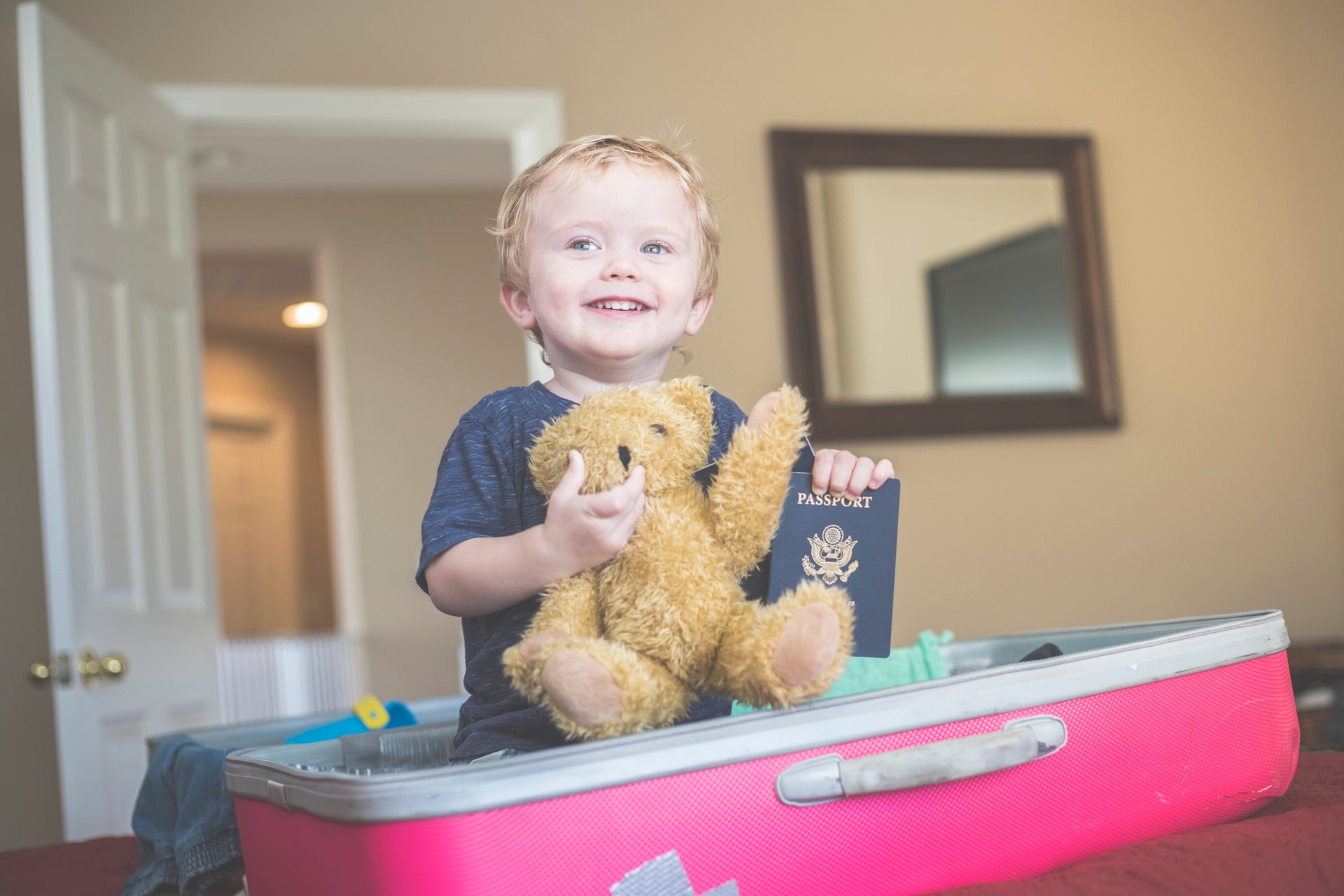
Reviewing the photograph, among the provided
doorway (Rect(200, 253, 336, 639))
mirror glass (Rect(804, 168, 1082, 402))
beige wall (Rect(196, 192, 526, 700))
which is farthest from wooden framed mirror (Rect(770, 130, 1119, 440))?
doorway (Rect(200, 253, 336, 639))

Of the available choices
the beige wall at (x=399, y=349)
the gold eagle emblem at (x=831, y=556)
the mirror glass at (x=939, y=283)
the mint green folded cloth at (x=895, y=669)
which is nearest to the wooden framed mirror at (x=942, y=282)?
the mirror glass at (x=939, y=283)

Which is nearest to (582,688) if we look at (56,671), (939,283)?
(56,671)

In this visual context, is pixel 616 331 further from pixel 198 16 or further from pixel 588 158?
pixel 198 16

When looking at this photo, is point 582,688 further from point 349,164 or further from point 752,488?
point 349,164

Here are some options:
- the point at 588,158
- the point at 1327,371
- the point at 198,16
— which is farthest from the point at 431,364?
the point at 588,158

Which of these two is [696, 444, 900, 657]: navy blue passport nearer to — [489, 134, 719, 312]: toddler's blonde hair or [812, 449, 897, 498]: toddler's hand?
[812, 449, 897, 498]: toddler's hand

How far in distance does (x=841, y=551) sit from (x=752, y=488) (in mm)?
90

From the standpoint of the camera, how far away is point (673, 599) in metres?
0.67

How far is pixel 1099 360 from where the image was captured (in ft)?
10.2

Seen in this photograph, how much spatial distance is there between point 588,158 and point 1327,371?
3218 millimetres

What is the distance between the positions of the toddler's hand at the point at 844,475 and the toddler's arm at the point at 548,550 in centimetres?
13

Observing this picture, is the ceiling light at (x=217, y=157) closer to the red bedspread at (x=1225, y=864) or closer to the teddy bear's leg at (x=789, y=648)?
the teddy bear's leg at (x=789, y=648)

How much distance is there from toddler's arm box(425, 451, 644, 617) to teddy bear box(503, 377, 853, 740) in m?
0.01

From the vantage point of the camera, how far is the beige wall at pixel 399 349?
425cm
